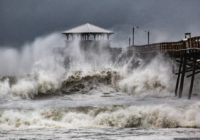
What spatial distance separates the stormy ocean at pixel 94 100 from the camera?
2456 centimetres

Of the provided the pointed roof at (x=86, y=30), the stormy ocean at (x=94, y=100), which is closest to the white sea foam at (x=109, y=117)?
the stormy ocean at (x=94, y=100)

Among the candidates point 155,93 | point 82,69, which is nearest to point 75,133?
point 155,93

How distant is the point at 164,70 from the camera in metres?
47.1

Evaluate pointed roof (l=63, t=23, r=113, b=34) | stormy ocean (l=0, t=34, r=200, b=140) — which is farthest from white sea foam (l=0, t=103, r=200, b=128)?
pointed roof (l=63, t=23, r=113, b=34)

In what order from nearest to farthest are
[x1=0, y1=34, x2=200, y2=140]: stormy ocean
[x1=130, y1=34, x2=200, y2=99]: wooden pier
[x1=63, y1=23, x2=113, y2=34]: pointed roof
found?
[x1=0, y1=34, x2=200, y2=140]: stormy ocean < [x1=130, y1=34, x2=200, y2=99]: wooden pier < [x1=63, y1=23, x2=113, y2=34]: pointed roof

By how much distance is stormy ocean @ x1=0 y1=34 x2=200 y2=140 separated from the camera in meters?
24.6

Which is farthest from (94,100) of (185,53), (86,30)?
(86,30)

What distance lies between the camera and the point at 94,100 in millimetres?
37500

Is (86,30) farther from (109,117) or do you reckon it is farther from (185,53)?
(109,117)

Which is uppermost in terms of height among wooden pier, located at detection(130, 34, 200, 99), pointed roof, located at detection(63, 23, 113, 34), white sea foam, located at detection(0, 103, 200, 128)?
pointed roof, located at detection(63, 23, 113, 34)

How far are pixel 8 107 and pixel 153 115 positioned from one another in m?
8.20

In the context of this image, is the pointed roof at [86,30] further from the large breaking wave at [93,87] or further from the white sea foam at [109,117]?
the white sea foam at [109,117]

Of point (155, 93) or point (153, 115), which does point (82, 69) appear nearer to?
point (155, 93)

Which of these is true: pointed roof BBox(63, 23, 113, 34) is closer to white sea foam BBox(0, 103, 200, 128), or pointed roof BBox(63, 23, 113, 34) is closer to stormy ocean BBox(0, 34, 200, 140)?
stormy ocean BBox(0, 34, 200, 140)
